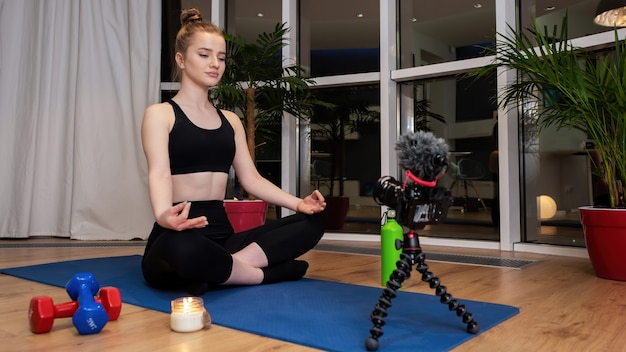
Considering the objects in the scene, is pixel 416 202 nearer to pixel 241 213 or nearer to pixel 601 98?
pixel 601 98

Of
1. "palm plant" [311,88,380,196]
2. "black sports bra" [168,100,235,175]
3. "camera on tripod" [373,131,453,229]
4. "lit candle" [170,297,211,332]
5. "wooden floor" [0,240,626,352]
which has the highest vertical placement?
"palm plant" [311,88,380,196]

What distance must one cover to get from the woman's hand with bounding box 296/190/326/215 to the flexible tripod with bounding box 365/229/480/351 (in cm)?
62

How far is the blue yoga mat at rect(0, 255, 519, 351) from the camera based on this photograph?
1.24 m

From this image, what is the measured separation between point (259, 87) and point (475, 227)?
5.70 ft

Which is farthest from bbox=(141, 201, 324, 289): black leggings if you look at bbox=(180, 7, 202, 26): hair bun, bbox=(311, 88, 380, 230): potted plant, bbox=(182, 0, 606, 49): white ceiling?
bbox=(182, 0, 606, 49): white ceiling

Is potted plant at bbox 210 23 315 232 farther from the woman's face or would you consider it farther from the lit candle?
the lit candle

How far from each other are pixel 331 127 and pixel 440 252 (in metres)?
1.32

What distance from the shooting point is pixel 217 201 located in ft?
6.43

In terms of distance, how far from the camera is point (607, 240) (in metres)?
2.07

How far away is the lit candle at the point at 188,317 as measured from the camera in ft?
4.33

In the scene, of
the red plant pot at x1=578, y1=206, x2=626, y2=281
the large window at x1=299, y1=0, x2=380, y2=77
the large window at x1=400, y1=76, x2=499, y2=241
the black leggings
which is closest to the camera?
the black leggings

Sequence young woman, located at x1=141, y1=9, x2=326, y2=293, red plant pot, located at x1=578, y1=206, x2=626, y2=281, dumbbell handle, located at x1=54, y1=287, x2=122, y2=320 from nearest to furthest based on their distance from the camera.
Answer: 1. dumbbell handle, located at x1=54, y1=287, x2=122, y2=320
2. young woman, located at x1=141, y1=9, x2=326, y2=293
3. red plant pot, located at x1=578, y1=206, x2=626, y2=281

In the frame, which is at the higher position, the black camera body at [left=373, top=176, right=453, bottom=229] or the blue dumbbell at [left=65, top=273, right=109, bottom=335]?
the black camera body at [left=373, top=176, right=453, bottom=229]

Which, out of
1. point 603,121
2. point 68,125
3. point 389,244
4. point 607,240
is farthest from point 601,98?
point 68,125
